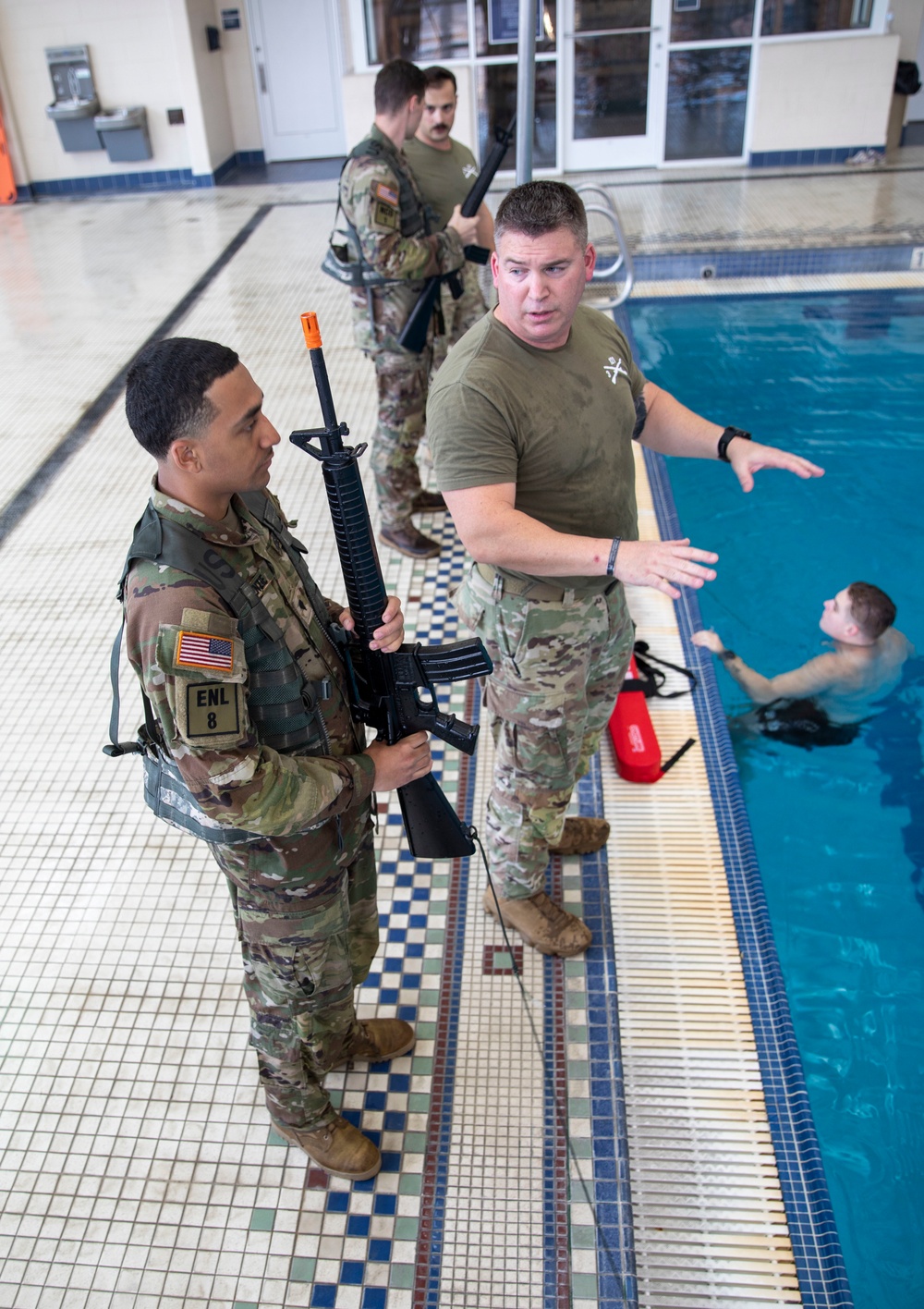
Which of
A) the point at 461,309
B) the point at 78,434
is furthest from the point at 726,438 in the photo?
the point at 78,434

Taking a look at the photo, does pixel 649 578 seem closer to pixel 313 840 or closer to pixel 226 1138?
pixel 313 840

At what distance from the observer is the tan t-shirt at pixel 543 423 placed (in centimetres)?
183

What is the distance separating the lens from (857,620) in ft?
10.5

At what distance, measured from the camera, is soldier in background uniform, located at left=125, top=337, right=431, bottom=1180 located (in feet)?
4.61

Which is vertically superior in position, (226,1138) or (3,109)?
(3,109)

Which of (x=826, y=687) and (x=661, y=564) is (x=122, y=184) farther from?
(x=661, y=564)

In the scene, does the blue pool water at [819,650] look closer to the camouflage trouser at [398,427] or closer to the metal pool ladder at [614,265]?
the metal pool ladder at [614,265]

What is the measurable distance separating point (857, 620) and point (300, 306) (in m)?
4.73

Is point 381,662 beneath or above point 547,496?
beneath

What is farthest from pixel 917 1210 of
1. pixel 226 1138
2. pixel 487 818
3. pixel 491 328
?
pixel 491 328

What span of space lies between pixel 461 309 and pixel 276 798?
3.19 meters

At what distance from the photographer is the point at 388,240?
339 centimetres

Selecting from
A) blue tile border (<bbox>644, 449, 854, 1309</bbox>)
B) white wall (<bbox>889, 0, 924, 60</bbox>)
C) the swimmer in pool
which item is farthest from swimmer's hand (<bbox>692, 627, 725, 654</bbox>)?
white wall (<bbox>889, 0, 924, 60</bbox>)

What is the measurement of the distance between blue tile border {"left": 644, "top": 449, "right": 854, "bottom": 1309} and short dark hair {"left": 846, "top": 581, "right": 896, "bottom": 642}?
1.70 feet
